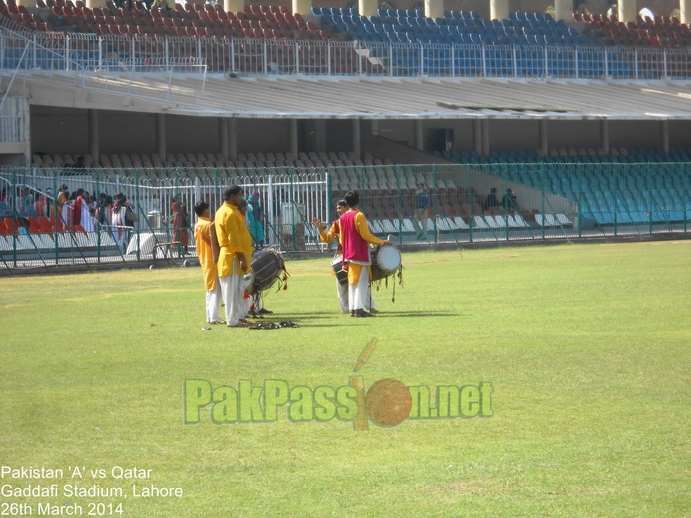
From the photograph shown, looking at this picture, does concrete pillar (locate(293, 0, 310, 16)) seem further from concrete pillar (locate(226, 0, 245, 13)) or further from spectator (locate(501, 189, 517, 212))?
spectator (locate(501, 189, 517, 212))

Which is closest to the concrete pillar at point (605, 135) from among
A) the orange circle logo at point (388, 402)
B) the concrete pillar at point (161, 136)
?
the concrete pillar at point (161, 136)

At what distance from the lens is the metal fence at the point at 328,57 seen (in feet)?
115

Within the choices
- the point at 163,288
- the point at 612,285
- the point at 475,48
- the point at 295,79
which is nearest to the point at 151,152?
the point at 295,79

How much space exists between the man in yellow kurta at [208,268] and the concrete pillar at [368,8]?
3445cm

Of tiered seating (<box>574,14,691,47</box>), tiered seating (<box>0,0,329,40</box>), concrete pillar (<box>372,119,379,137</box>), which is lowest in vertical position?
concrete pillar (<box>372,119,379,137</box>)

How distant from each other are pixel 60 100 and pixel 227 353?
23.3 metres

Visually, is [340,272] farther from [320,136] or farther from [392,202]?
[320,136]

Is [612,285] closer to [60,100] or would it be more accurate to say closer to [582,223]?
[582,223]

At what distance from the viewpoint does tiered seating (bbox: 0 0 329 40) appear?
1480 inches

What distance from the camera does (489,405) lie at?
27.2ft

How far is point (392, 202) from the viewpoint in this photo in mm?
30406

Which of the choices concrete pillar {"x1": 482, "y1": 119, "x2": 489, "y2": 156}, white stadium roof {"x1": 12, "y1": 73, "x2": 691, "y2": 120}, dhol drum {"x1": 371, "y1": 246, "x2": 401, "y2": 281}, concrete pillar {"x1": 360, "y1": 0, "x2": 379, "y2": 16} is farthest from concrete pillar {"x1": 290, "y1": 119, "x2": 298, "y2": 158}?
dhol drum {"x1": 371, "y1": 246, "x2": 401, "y2": 281}

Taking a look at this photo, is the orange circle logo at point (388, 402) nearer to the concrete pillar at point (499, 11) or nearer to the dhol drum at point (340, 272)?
the dhol drum at point (340, 272)

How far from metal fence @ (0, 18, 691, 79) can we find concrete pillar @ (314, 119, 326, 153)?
2.15 meters
